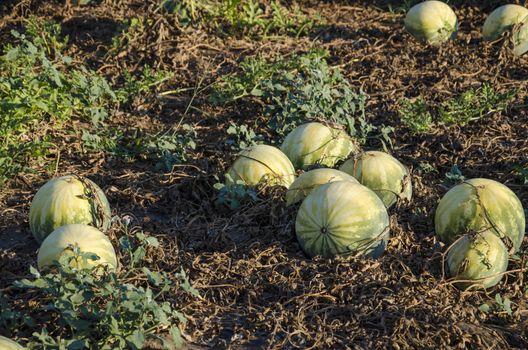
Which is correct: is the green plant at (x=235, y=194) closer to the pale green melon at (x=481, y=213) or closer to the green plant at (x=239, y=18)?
the pale green melon at (x=481, y=213)

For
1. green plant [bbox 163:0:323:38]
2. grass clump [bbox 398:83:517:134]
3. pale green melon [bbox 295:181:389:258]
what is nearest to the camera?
pale green melon [bbox 295:181:389:258]

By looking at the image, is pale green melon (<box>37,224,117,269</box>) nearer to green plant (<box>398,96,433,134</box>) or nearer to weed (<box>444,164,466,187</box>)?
weed (<box>444,164,466,187</box>)

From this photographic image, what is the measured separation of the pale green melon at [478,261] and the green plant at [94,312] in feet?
4.94

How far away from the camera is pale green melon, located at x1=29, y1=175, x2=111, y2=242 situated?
5477 mm

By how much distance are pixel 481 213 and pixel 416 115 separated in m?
2.09

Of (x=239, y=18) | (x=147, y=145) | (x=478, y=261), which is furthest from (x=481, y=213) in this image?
(x=239, y=18)

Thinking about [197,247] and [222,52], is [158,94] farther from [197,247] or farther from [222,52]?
[197,247]

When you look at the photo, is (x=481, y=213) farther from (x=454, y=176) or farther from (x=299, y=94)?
(x=299, y=94)

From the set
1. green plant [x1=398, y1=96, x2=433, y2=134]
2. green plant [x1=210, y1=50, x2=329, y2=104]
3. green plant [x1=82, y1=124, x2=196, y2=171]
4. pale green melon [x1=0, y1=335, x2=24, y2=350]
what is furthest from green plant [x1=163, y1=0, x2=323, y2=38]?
pale green melon [x1=0, y1=335, x2=24, y2=350]

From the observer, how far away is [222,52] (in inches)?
344

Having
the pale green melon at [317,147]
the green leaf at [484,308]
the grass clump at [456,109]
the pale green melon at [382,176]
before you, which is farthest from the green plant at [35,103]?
the green leaf at [484,308]

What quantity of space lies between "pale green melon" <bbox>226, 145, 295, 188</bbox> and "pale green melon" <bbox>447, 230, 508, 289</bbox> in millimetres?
1315

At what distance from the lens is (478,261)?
5113 millimetres

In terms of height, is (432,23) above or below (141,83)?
above
